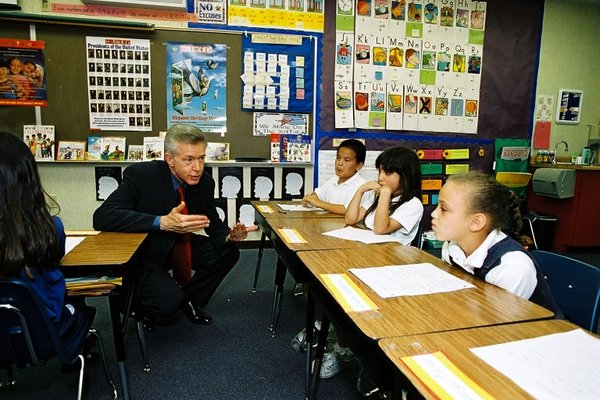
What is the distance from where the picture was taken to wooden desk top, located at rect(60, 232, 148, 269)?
1.32 m

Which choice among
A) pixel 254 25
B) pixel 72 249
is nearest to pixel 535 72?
pixel 254 25

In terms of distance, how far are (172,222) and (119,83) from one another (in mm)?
2235

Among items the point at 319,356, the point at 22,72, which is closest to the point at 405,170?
the point at 319,356

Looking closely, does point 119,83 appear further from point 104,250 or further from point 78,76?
point 104,250

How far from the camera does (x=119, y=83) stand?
3.49m

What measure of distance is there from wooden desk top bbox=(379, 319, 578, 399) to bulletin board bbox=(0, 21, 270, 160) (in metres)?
3.21

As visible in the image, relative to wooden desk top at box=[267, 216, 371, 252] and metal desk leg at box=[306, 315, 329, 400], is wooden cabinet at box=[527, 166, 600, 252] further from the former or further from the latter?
metal desk leg at box=[306, 315, 329, 400]

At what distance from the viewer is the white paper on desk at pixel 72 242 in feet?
4.92

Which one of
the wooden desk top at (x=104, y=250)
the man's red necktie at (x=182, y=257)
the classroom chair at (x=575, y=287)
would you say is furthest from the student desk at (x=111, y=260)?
the classroom chair at (x=575, y=287)

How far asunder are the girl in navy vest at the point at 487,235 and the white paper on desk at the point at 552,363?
31 centimetres

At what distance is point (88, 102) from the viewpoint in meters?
3.46

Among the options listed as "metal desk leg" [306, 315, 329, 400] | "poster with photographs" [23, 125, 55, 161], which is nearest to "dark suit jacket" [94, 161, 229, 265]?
"metal desk leg" [306, 315, 329, 400]

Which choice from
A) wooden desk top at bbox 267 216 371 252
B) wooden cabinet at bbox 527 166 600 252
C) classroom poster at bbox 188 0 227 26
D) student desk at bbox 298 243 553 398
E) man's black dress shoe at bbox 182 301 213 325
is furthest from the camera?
wooden cabinet at bbox 527 166 600 252

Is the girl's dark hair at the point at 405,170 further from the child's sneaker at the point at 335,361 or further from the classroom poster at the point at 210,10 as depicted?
the classroom poster at the point at 210,10
